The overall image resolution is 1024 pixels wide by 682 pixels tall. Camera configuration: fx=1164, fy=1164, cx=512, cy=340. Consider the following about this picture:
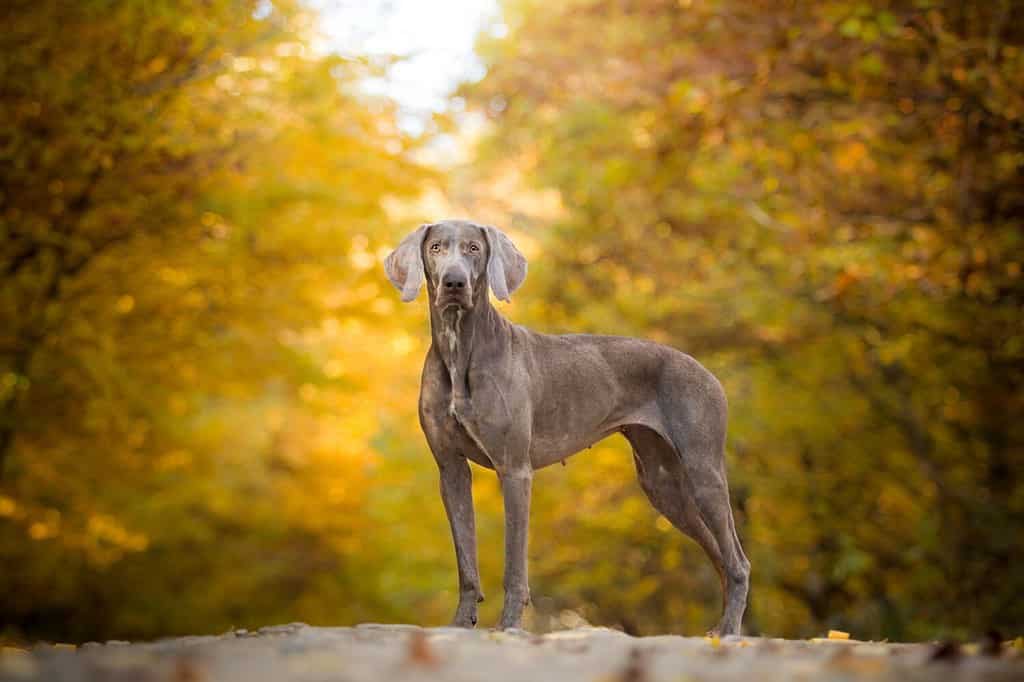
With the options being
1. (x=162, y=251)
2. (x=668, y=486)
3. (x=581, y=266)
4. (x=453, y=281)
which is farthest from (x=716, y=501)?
(x=581, y=266)

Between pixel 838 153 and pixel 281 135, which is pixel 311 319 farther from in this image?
pixel 838 153

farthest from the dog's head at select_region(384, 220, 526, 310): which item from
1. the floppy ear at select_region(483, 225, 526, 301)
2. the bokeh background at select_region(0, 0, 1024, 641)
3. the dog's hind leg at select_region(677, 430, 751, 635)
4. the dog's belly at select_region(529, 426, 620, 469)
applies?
the bokeh background at select_region(0, 0, 1024, 641)

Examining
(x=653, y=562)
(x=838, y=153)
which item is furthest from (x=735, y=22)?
(x=653, y=562)

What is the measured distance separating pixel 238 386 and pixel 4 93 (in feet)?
18.4

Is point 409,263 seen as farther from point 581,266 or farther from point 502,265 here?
point 581,266

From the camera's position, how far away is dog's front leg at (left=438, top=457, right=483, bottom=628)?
6.73 m

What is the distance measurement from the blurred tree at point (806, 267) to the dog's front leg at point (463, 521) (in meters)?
5.83

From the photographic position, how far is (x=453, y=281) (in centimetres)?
625

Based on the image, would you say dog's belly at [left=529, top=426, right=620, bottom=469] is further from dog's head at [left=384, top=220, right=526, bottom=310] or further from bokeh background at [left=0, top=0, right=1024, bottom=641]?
bokeh background at [left=0, top=0, right=1024, bottom=641]

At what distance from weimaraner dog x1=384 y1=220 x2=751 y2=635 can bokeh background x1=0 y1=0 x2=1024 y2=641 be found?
4637 mm

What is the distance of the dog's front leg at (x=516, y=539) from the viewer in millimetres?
6461

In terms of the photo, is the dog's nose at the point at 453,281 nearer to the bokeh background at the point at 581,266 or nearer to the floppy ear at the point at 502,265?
the floppy ear at the point at 502,265

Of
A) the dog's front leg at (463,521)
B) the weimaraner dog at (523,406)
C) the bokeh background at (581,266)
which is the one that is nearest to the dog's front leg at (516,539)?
the weimaraner dog at (523,406)

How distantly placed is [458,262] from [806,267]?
348 inches
